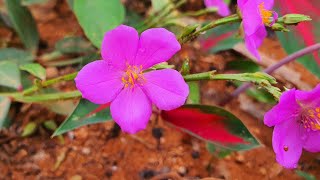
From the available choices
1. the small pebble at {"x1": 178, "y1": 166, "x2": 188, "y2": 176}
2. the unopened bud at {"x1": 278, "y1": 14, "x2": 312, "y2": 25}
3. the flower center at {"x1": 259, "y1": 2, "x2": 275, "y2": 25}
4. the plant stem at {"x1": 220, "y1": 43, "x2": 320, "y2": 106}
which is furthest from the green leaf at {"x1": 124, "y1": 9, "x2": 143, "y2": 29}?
the unopened bud at {"x1": 278, "y1": 14, "x2": 312, "y2": 25}

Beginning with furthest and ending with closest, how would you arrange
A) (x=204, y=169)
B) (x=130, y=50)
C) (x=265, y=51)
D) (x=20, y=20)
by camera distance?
(x=265, y=51) → (x=20, y=20) → (x=204, y=169) → (x=130, y=50)

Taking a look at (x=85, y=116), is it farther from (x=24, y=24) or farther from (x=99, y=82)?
(x=24, y=24)

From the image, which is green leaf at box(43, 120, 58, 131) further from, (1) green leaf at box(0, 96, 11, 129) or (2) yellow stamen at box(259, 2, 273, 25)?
(2) yellow stamen at box(259, 2, 273, 25)

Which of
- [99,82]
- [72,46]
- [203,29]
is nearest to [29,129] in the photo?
[72,46]

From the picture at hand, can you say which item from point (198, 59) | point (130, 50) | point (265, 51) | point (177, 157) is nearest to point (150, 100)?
point (130, 50)

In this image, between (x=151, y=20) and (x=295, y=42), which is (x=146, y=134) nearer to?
(x=151, y=20)
